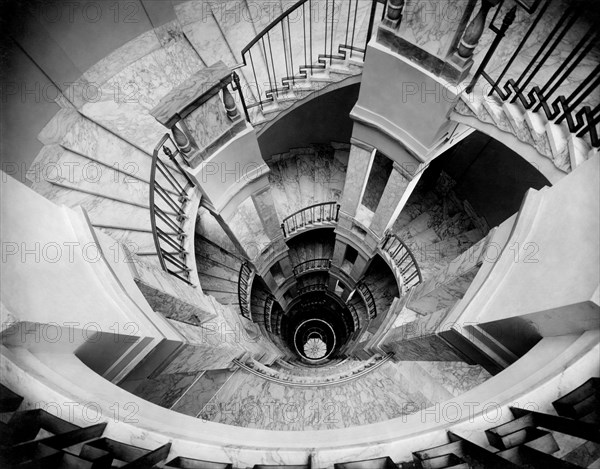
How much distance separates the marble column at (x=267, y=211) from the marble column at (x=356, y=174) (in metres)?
Answer: 1.57

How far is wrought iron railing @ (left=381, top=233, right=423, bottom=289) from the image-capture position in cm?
716

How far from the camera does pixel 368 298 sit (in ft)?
33.0

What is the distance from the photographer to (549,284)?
8.54 feet

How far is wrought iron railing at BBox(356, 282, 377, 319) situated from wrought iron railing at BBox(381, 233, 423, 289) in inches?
104

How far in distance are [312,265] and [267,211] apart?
4.27 metres

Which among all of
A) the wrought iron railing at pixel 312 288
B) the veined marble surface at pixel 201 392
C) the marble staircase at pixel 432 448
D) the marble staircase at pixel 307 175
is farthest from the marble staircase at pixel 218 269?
the marble staircase at pixel 432 448

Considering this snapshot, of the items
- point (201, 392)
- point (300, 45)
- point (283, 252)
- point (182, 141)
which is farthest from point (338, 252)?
point (182, 141)

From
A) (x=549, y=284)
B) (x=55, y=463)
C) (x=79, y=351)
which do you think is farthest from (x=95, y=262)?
(x=549, y=284)

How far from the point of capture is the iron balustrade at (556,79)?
124 inches

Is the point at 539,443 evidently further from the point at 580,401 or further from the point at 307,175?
the point at 307,175

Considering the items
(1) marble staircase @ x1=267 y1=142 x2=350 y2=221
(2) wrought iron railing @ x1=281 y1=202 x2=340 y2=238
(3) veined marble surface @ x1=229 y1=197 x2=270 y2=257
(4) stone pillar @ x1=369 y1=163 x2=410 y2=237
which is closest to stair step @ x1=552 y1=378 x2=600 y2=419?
(4) stone pillar @ x1=369 y1=163 x2=410 y2=237

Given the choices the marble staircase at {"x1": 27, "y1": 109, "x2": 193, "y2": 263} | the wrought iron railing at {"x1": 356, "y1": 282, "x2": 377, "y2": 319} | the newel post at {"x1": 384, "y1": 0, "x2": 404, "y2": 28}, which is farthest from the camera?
the wrought iron railing at {"x1": 356, "y1": 282, "x2": 377, "y2": 319}

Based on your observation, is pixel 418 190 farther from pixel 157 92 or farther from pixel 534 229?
pixel 157 92

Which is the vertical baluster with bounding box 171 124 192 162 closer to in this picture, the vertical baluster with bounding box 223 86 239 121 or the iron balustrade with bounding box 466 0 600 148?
the vertical baluster with bounding box 223 86 239 121
